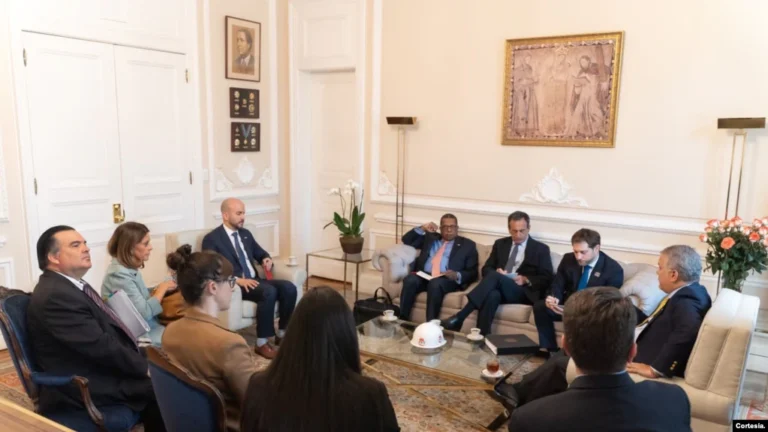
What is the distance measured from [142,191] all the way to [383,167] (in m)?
2.22

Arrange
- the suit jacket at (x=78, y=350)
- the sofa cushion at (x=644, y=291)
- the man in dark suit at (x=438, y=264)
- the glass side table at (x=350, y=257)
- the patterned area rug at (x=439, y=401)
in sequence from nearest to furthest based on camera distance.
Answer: the suit jacket at (x=78, y=350), the patterned area rug at (x=439, y=401), the sofa cushion at (x=644, y=291), the man in dark suit at (x=438, y=264), the glass side table at (x=350, y=257)

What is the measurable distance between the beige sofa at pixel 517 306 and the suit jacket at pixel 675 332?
3.39 ft

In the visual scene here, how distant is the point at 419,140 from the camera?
5332mm

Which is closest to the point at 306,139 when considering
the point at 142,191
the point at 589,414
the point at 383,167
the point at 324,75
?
the point at 324,75

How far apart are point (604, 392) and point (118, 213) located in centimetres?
433

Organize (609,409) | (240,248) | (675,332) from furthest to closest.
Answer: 1. (240,248)
2. (675,332)
3. (609,409)

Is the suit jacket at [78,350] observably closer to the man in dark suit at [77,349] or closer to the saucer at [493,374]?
the man in dark suit at [77,349]

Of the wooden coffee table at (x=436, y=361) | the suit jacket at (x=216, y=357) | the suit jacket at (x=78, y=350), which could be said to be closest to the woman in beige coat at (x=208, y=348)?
the suit jacket at (x=216, y=357)

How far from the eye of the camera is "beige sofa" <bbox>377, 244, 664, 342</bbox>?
3.77 m

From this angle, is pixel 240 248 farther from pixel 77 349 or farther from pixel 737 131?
pixel 737 131

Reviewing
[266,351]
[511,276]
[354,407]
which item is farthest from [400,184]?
[354,407]

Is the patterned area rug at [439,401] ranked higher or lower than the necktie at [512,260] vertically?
lower

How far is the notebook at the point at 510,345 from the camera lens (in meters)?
3.21

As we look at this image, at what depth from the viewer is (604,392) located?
149 cm
